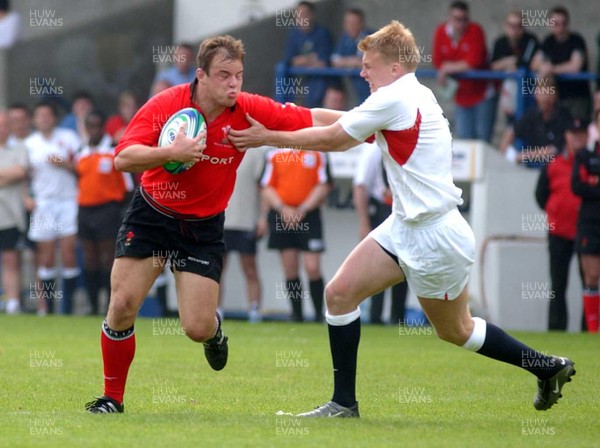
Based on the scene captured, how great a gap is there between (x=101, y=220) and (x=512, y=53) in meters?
5.82

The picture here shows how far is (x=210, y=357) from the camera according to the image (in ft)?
27.4

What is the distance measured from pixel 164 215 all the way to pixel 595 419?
2901 mm

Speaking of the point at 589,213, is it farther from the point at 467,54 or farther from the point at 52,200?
the point at 52,200

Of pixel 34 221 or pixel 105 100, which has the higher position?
pixel 105 100

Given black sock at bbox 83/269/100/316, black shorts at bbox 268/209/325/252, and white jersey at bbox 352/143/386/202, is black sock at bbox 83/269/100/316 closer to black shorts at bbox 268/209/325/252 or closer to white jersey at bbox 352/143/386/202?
black shorts at bbox 268/209/325/252

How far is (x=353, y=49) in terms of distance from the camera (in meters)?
16.9

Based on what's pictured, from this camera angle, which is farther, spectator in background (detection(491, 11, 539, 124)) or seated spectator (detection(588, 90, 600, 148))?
spectator in background (detection(491, 11, 539, 124))

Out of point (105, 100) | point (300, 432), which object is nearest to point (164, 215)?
point (300, 432)

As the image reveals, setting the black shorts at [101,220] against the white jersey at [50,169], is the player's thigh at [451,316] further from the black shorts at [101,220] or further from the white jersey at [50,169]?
the white jersey at [50,169]

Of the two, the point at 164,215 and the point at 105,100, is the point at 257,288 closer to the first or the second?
the point at 105,100

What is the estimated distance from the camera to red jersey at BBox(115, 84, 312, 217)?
24.4 ft

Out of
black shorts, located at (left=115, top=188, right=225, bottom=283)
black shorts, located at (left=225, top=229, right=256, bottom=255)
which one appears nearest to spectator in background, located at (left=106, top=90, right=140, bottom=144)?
black shorts, located at (left=225, top=229, right=256, bottom=255)

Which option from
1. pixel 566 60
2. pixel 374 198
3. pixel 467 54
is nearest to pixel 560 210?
pixel 374 198

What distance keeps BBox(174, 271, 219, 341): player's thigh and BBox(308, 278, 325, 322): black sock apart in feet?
25.7
